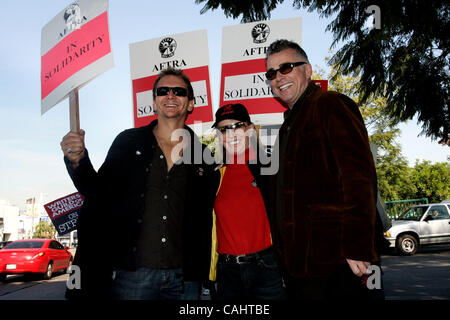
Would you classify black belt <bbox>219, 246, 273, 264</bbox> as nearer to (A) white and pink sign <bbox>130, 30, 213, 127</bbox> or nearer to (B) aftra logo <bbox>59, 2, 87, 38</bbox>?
(A) white and pink sign <bbox>130, 30, 213, 127</bbox>

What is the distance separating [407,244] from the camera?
13273 millimetres

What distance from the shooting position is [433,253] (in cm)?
1358

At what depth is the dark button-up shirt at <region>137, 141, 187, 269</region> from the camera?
2.10m

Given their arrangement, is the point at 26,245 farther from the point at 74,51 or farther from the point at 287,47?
the point at 287,47

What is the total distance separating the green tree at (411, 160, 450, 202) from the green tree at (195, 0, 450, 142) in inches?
2280

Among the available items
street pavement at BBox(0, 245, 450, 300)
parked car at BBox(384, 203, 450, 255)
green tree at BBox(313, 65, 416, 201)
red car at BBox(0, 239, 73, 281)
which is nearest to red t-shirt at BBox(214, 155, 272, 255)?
street pavement at BBox(0, 245, 450, 300)

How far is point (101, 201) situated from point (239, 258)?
3.39ft

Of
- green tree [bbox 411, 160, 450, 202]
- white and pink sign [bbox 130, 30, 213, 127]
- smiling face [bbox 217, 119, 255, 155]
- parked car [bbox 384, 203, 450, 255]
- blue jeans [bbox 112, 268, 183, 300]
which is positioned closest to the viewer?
blue jeans [bbox 112, 268, 183, 300]

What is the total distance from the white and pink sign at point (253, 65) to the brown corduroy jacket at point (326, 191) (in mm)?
1315

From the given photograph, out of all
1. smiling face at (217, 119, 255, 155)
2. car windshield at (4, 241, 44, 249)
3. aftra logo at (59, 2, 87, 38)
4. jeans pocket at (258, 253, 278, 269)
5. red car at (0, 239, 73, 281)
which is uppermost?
aftra logo at (59, 2, 87, 38)

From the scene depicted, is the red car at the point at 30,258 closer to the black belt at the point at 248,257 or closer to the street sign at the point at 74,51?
the street sign at the point at 74,51

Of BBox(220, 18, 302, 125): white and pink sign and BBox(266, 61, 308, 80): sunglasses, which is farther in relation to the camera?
BBox(220, 18, 302, 125): white and pink sign
